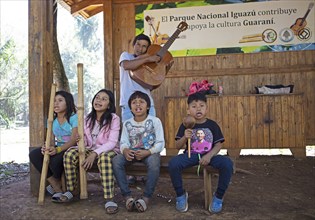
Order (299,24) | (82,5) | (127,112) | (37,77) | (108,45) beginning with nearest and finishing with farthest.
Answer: (37,77) < (127,112) < (299,24) < (108,45) < (82,5)

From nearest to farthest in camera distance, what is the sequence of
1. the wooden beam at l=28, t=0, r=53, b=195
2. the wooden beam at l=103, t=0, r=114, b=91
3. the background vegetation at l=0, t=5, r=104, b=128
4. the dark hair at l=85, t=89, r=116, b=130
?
1. the dark hair at l=85, t=89, r=116, b=130
2. the wooden beam at l=28, t=0, r=53, b=195
3. the wooden beam at l=103, t=0, r=114, b=91
4. the background vegetation at l=0, t=5, r=104, b=128

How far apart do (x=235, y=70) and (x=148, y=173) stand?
4.14 m

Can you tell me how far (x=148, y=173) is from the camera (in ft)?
10.1

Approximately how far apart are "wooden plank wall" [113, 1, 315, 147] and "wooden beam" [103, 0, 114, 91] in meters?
0.10

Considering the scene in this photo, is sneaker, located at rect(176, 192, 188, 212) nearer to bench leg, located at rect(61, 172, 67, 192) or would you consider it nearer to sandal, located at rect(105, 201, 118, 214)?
sandal, located at rect(105, 201, 118, 214)

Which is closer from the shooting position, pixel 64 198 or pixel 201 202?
pixel 64 198

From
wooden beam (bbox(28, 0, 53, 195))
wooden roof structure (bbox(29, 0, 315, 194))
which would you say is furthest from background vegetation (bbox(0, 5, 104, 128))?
wooden beam (bbox(28, 0, 53, 195))

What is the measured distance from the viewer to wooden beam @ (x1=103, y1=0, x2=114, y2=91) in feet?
22.5

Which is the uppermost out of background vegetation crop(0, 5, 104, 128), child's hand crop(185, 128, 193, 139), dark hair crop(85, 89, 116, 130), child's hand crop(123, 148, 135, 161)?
background vegetation crop(0, 5, 104, 128)

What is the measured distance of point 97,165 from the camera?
3.23m

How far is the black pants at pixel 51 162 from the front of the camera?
132 inches

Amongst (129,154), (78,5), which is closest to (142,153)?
(129,154)

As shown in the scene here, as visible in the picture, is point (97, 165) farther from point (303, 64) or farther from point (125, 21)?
point (303, 64)

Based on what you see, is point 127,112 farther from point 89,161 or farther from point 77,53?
point 77,53
